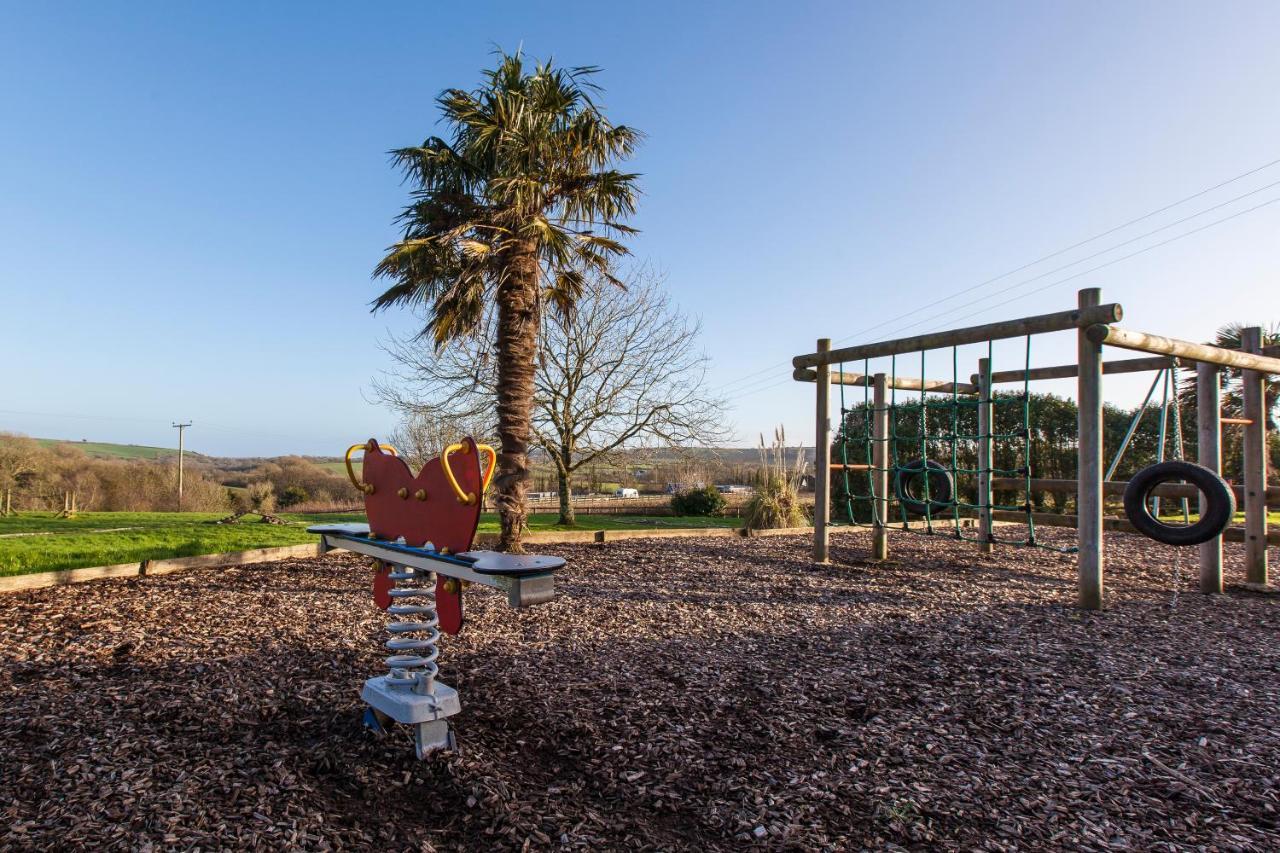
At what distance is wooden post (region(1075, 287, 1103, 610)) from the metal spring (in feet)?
16.7

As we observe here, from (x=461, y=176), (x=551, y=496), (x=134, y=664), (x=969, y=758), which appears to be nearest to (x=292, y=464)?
(x=551, y=496)

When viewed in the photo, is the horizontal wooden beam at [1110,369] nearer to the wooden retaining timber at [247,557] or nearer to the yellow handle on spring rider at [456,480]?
the wooden retaining timber at [247,557]

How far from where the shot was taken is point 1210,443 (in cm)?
634

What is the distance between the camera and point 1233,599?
602cm

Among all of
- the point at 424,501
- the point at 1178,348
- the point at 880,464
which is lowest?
the point at 424,501

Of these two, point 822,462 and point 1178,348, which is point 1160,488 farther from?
point 822,462

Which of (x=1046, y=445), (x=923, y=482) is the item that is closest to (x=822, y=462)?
(x=923, y=482)

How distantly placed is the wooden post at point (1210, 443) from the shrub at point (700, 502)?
41.1 feet

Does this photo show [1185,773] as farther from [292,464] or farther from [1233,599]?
[292,464]

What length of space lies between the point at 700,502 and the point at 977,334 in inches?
491

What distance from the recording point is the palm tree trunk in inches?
317

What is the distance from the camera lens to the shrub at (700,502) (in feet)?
60.5

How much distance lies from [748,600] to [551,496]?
24.8 metres

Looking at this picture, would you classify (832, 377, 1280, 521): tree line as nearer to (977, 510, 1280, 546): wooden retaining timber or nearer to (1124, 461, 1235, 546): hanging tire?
(977, 510, 1280, 546): wooden retaining timber
